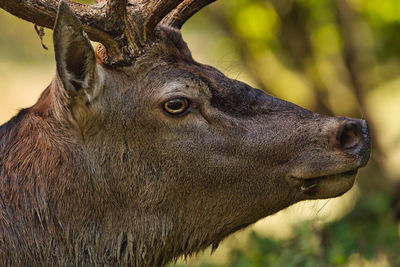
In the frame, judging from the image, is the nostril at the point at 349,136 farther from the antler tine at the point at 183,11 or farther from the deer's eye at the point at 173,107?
the antler tine at the point at 183,11

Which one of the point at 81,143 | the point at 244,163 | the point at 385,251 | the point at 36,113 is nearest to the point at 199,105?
the point at 244,163

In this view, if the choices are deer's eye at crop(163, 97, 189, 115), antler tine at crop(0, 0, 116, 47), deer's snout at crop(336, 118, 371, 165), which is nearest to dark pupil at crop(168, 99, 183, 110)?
deer's eye at crop(163, 97, 189, 115)

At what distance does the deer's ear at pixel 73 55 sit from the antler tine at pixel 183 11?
1026 millimetres

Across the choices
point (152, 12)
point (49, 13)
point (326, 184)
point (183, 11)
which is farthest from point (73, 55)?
point (326, 184)

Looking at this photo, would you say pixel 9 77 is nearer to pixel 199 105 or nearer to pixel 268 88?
pixel 268 88

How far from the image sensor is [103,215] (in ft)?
14.7

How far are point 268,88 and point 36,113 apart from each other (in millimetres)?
5703

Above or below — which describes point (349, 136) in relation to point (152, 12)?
below

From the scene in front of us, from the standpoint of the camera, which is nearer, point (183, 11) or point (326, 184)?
point (326, 184)

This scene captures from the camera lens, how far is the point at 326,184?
14.8 feet

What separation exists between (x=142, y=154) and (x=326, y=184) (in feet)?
4.07

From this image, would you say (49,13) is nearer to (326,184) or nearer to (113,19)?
(113,19)

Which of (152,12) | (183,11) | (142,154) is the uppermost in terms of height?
(183,11)

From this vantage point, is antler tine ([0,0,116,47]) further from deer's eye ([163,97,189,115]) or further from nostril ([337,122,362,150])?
nostril ([337,122,362,150])
